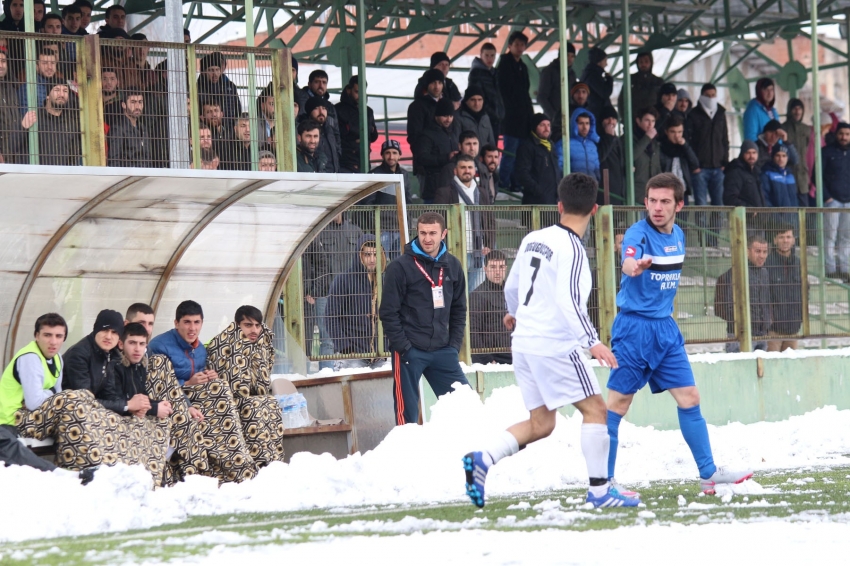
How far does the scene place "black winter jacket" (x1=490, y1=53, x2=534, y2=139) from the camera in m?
18.2

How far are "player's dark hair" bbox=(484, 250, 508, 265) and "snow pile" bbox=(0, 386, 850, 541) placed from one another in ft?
4.20

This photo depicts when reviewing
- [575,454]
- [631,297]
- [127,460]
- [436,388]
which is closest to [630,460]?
[575,454]

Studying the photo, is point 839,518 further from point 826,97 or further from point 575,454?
point 826,97

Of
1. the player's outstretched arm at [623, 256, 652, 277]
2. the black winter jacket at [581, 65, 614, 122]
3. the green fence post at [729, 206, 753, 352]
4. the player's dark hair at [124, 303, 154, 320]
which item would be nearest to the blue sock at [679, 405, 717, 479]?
the player's outstretched arm at [623, 256, 652, 277]

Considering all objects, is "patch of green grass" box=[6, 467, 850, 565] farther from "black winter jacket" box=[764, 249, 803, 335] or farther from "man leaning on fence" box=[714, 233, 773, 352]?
"black winter jacket" box=[764, 249, 803, 335]

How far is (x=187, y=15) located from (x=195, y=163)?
11335 millimetres

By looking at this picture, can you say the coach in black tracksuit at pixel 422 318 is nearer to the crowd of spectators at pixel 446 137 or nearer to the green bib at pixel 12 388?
the crowd of spectators at pixel 446 137

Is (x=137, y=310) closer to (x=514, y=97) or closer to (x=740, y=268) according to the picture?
(x=740, y=268)

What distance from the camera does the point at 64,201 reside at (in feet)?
33.6

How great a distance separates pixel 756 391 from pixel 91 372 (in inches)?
315

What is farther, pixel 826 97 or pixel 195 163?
pixel 826 97

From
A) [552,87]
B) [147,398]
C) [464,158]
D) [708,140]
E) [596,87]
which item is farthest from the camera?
[596,87]

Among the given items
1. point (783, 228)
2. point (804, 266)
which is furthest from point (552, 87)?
point (804, 266)

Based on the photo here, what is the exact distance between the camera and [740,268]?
14.8 m
